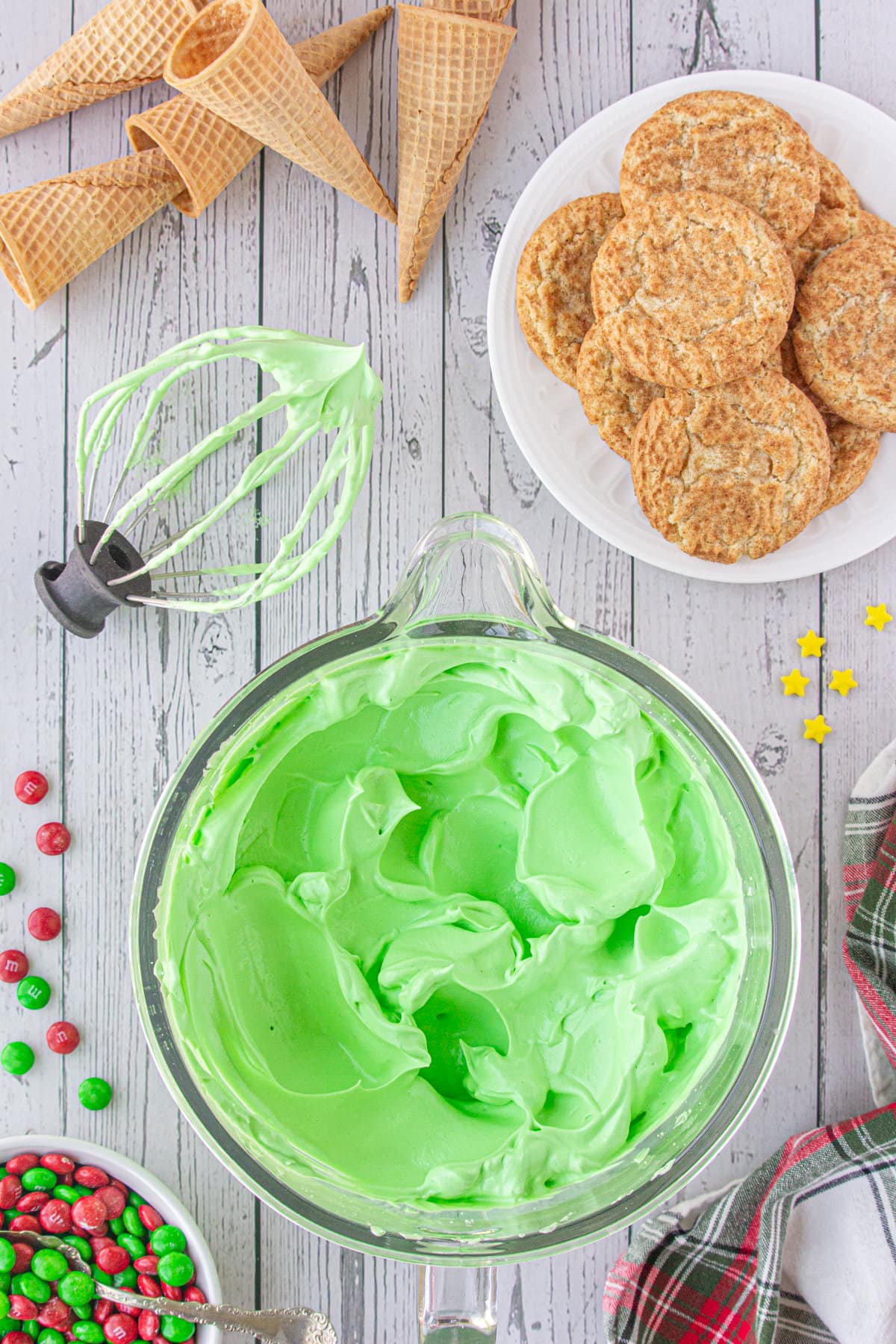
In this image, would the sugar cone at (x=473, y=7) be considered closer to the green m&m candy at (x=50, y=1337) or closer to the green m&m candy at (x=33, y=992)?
the green m&m candy at (x=33, y=992)

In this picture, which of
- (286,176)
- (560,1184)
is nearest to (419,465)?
(286,176)

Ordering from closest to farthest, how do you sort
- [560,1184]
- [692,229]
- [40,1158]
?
[560,1184], [692,229], [40,1158]

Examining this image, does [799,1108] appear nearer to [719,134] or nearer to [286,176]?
[719,134]

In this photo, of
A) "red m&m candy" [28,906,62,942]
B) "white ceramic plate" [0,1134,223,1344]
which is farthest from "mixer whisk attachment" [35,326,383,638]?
"white ceramic plate" [0,1134,223,1344]

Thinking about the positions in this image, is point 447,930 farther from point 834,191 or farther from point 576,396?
point 834,191

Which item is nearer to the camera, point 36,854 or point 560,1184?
point 560,1184

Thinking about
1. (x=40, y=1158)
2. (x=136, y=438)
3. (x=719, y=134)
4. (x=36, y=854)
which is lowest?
(x=40, y=1158)

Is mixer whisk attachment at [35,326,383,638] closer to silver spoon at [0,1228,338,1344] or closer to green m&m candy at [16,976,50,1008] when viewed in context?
green m&m candy at [16,976,50,1008]
